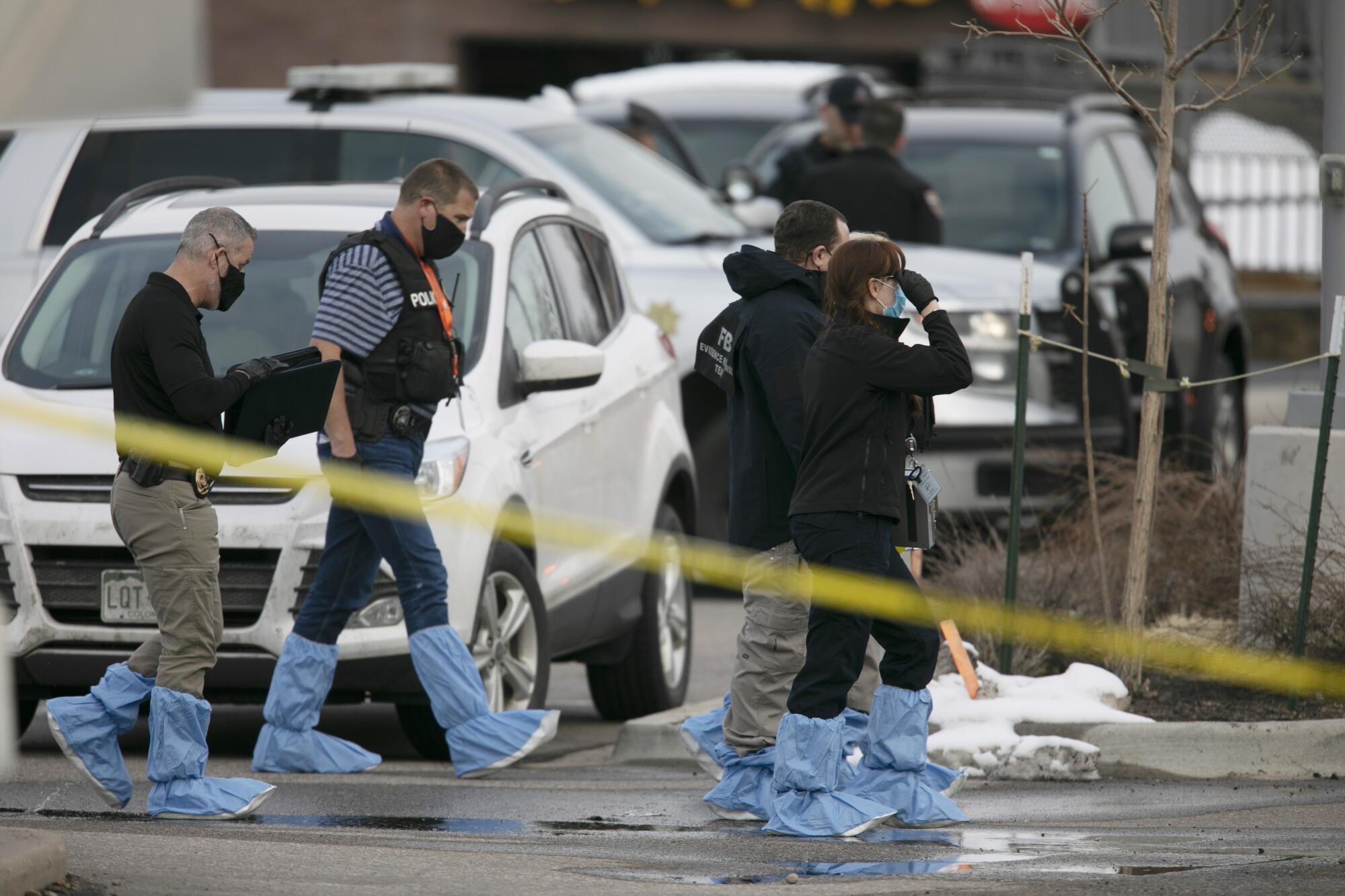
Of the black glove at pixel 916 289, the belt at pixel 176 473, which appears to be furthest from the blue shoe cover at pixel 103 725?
the black glove at pixel 916 289

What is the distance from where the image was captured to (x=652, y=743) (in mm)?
7676

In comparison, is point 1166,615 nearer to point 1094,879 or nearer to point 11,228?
point 1094,879

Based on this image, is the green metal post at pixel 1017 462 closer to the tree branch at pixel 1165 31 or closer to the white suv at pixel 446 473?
the tree branch at pixel 1165 31

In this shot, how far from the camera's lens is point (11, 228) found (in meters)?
9.97

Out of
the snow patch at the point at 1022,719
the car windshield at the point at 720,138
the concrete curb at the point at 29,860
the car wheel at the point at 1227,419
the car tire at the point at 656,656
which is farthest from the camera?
the car windshield at the point at 720,138

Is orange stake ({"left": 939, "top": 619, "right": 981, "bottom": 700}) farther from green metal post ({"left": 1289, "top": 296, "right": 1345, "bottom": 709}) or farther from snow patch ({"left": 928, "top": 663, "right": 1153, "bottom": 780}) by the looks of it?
green metal post ({"left": 1289, "top": 296, "right": 1345, "bottom": 709})

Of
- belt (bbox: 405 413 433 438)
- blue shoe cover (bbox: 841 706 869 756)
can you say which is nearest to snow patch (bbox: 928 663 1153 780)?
blue shoe cover (bbox: 841 706 869 756)

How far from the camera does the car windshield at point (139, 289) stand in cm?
777

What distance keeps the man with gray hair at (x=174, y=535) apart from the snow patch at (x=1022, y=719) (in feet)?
7.44

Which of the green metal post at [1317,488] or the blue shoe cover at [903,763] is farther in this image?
the green metal post at [1317,488]

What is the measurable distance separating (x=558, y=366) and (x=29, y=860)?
126 inches

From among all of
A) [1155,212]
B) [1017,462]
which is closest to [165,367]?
[1017,462]

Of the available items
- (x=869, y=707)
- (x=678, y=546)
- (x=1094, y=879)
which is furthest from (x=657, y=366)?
(x=1094, y=879)

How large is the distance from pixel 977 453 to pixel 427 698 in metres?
3.89
